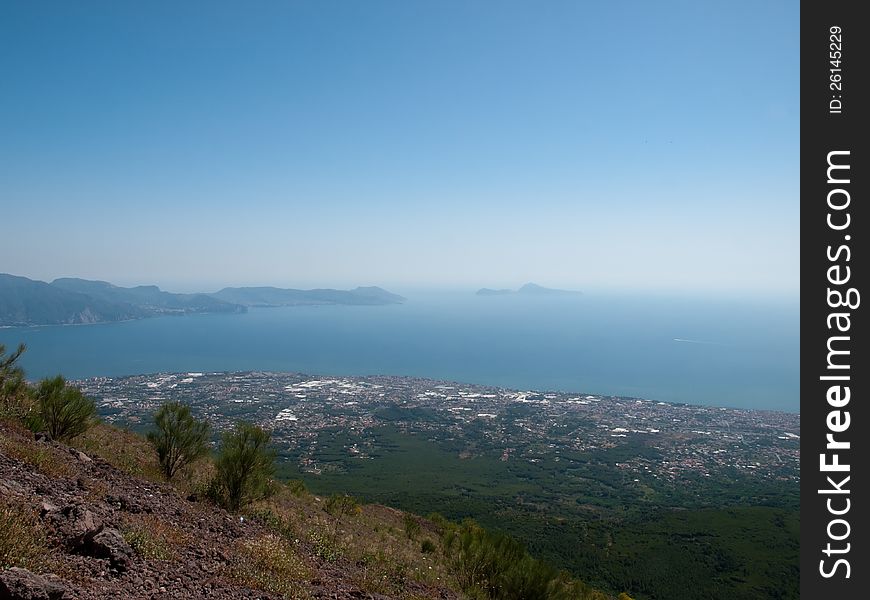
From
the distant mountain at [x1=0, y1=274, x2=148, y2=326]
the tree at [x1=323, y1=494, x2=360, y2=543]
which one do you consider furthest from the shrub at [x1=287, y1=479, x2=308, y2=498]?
the distant mountain at [x1=0, y1=274, x2=148, y2=326]

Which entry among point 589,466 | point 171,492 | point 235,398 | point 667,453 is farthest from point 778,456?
point 235,398

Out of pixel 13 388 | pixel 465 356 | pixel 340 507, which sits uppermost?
pixel 13 388

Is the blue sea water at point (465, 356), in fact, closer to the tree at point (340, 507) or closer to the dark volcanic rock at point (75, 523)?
the tree at point (340, 507)

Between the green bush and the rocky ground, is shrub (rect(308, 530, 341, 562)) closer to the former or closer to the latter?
the rocky ground

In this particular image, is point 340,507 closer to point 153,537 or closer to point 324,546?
point 324,546

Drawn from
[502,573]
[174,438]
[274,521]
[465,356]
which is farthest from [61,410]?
[465,356]
